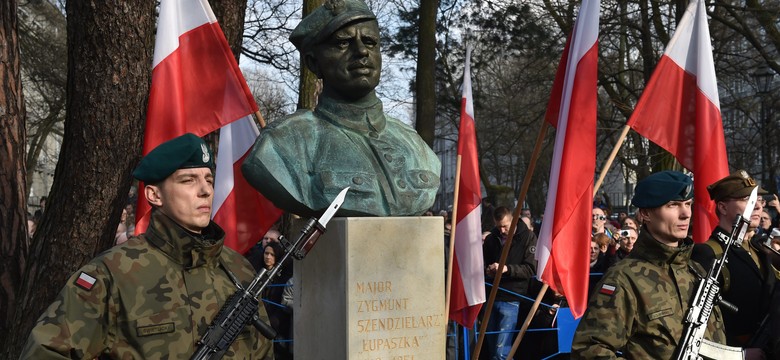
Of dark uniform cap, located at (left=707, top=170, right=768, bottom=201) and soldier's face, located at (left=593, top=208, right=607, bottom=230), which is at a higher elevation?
dark uniform cap, located at (left=707, top=170, right=768, bottom=201)

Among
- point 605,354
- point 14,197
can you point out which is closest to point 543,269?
point 605,354

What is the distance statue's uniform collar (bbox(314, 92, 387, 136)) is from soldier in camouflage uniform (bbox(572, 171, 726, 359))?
163 centimetres

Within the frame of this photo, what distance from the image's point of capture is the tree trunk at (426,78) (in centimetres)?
1409

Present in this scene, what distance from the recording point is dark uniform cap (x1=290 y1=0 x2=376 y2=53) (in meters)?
5.31

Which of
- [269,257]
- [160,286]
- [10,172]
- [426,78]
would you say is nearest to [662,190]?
[160,286]

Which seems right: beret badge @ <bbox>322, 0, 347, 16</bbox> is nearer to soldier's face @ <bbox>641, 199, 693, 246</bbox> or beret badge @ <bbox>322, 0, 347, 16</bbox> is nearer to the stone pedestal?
the stone pedestal

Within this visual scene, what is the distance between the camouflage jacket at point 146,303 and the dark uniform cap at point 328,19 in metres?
1.83

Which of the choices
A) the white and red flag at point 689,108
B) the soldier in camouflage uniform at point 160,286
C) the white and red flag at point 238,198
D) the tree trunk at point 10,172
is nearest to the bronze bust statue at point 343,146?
the soldier in camouflage uniform at point 160,286

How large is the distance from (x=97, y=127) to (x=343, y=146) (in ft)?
10.6

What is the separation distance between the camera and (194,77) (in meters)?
7.14

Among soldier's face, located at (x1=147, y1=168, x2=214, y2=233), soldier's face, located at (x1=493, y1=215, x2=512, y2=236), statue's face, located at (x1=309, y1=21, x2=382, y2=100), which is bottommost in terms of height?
soldier's face, located at (x1=493, y1=215, x2=512, y2=236)

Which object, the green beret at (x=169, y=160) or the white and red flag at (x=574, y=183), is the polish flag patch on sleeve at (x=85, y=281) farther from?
the white and red flag at (x=574, y=183)

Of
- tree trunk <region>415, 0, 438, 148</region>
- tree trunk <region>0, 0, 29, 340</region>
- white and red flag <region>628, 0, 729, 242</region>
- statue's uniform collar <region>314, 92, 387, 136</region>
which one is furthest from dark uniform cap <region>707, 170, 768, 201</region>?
tree trunk <region>415, 0, 438, 148</region>

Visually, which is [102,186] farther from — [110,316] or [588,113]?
[110,316]
